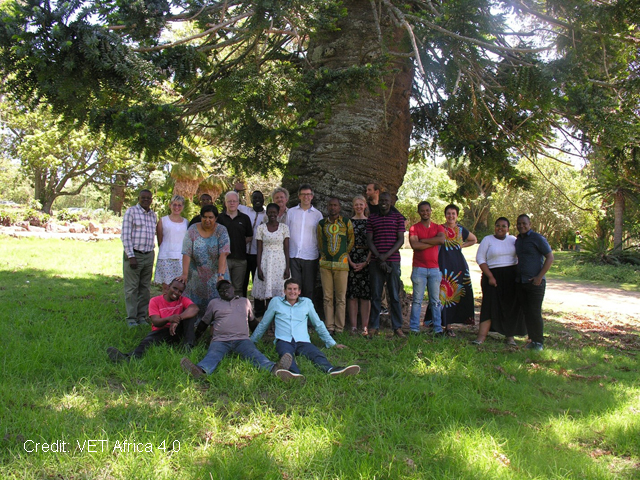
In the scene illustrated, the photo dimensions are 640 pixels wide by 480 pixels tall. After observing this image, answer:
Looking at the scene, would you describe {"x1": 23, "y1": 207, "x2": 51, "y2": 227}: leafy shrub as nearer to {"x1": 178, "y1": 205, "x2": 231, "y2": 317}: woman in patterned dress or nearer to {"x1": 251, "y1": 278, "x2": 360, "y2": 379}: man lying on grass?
{"x1": 178, "y1": 205, "x2": 231, "y2": 317}: woman in patterned dress

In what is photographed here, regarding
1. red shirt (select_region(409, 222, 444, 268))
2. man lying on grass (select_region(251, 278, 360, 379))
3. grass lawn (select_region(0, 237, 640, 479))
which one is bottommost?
grass lawn (select_region(0, 237, 640, 479))

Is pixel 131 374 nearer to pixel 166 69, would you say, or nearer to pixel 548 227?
pixel 166 69

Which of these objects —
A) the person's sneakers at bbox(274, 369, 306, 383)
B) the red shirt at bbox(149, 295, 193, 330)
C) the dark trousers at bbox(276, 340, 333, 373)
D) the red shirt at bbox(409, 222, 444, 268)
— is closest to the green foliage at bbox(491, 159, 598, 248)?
the red shirt at bbox(409, 222, 444, 268)

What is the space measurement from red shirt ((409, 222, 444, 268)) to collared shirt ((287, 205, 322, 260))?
1391 mm

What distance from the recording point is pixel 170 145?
6.04 meters

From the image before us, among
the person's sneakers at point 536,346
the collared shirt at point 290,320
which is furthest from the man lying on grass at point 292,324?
the person's sneakers at point 536,346

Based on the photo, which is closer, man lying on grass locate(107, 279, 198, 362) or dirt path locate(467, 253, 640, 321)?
man lying on grass locate(107, 279, 198, 362)

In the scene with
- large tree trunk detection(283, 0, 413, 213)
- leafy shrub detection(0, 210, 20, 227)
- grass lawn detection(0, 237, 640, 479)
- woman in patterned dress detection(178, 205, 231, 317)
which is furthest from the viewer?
leafy shrub detection(0, 210, 20, 227)

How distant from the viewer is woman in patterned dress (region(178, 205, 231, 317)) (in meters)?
6.11

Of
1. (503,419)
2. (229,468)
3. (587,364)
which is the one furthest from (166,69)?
(587,364)

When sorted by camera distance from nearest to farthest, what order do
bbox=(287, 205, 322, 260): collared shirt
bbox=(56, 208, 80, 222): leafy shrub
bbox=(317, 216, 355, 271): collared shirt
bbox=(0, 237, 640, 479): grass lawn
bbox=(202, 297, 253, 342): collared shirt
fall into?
bbox=(0, 237, 640, 479): grass lawn, bbox=(202, 297, 253, 342): collared shirt, bbox=(317, 216, 355, 271): collared shirt, bbox=(287, 205, 322, 260): collared shirt, bbox=(56, 208, 80, 222): leafy shrub

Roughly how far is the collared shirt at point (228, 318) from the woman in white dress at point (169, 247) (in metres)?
1.55

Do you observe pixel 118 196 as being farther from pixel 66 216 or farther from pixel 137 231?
pixel 137 231

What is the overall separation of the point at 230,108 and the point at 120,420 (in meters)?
3.52
